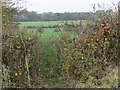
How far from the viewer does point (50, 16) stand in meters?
9.76

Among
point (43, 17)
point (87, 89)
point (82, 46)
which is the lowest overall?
point (87, 89)

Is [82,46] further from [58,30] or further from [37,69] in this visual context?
[37,69]

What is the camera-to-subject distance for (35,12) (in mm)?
9922

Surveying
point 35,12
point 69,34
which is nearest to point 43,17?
point 35,12

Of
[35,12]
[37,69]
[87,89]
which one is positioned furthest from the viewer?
[35,12]

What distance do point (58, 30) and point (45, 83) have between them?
1.52 metres

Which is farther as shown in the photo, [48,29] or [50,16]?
[50,16]

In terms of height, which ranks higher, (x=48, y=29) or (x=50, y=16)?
(x=50, y=16)

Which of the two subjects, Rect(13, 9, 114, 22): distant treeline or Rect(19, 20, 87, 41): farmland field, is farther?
Rect(13, 9, 114, 22): distant treeline

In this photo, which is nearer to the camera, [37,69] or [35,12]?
[37,69]

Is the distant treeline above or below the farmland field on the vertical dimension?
above

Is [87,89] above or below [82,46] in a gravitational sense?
below

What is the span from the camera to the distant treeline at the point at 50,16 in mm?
9555

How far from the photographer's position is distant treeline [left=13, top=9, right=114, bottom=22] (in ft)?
31.3
